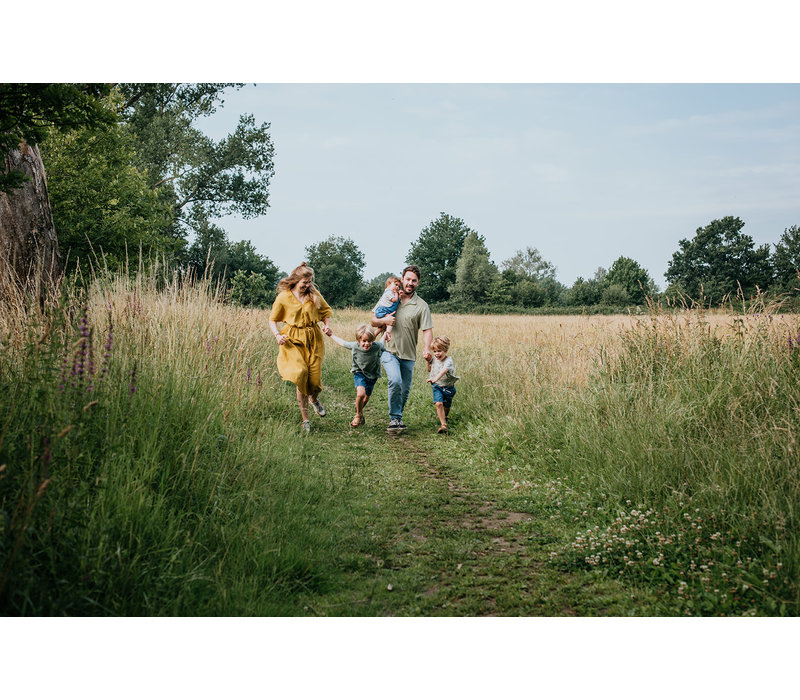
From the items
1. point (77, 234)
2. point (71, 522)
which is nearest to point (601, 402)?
point (71, 522)

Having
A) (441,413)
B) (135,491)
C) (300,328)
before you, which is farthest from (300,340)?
(135,491)

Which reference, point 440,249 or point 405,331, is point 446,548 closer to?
point 405,331

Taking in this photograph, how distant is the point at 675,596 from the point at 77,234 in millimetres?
17343

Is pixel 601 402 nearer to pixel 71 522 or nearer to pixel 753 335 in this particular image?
pixel 753 335

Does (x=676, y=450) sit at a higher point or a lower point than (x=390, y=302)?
lower

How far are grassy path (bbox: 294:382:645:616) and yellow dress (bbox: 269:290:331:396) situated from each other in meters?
1.38

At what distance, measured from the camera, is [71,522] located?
2.69 metres

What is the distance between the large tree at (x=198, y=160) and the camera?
3025 centimetres

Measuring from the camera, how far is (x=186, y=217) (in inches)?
1270

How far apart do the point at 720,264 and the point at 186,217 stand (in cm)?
3033

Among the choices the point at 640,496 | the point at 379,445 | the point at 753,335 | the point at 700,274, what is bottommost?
the point at 379,445

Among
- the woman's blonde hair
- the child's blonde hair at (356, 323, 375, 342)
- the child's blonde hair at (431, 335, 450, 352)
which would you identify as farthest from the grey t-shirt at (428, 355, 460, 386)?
the woman's blonde hair

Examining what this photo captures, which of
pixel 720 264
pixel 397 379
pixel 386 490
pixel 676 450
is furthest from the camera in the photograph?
pixel 720 264

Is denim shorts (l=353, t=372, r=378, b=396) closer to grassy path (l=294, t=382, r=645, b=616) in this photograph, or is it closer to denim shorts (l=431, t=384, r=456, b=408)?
denim shorts (l=431, t=384, r=456, b=408)
